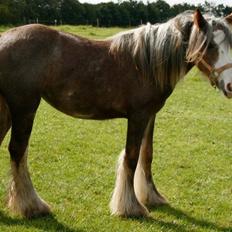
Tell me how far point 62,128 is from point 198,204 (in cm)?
498

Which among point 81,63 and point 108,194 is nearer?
point 81,63

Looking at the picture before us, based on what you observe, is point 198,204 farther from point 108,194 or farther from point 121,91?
point 121,91

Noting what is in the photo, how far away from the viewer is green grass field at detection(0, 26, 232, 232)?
516 cm

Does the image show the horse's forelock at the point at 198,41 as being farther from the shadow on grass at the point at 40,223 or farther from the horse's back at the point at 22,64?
the shadow on grass at the point at 40,223

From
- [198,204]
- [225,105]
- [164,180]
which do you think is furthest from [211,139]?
[225,105]

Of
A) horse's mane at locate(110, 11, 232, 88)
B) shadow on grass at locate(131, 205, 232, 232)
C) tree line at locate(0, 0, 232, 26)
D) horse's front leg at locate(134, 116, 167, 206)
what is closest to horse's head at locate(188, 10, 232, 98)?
horse's mane at locate(110, 11, 232, 88)

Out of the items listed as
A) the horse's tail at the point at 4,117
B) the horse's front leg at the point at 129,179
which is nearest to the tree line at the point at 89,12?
the horse's tail at the point at 4,117

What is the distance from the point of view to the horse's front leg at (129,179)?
5.11 meters

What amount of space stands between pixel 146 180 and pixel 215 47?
2.07 meters

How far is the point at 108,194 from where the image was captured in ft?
20.1

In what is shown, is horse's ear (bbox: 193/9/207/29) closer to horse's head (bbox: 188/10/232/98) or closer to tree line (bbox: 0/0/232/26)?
horse's head (bbox: 188/10/232/98)

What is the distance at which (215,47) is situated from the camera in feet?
15.7

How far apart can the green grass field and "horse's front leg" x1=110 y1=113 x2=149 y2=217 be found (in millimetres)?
130

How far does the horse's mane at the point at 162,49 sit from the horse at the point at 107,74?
0.01m
